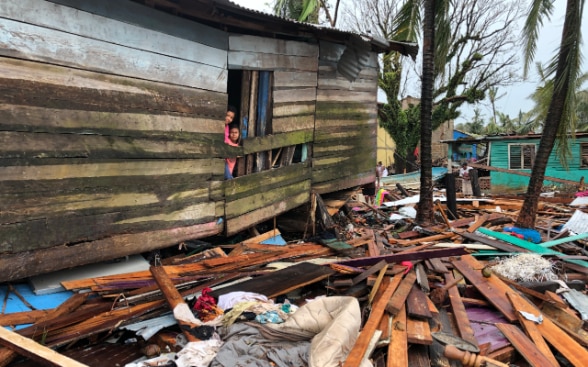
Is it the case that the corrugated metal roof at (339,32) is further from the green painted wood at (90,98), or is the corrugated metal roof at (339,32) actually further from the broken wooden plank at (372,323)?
the broken wooden plank at (372,323)

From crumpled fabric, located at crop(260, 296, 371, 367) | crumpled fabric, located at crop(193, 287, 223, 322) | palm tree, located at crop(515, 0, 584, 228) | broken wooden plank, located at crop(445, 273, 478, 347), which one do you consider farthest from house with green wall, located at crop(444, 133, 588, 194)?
crumpled fabric, located at crop(193, 287, 223, 322)

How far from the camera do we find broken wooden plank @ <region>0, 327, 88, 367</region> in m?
2.66

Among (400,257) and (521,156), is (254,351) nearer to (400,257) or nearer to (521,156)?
(400,257)

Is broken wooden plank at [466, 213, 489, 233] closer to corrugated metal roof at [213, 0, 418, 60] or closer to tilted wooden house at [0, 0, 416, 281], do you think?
corrugated metal roof at [213, 0, 418, 60]

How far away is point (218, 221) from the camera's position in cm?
591

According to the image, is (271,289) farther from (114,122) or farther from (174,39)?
(174,39)

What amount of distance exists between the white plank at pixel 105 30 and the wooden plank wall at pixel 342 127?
304 centimetres

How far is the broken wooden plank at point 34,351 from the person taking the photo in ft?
8.73

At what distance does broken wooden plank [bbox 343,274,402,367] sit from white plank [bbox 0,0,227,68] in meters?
3.92

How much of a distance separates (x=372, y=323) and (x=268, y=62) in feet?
14.8

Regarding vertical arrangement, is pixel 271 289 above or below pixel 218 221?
below

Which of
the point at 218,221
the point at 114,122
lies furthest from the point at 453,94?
the point at 114,122

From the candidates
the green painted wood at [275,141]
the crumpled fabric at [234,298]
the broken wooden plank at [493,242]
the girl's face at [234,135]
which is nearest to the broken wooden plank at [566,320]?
the broken wooden plank at [493,242]

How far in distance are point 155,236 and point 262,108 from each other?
2863mm
